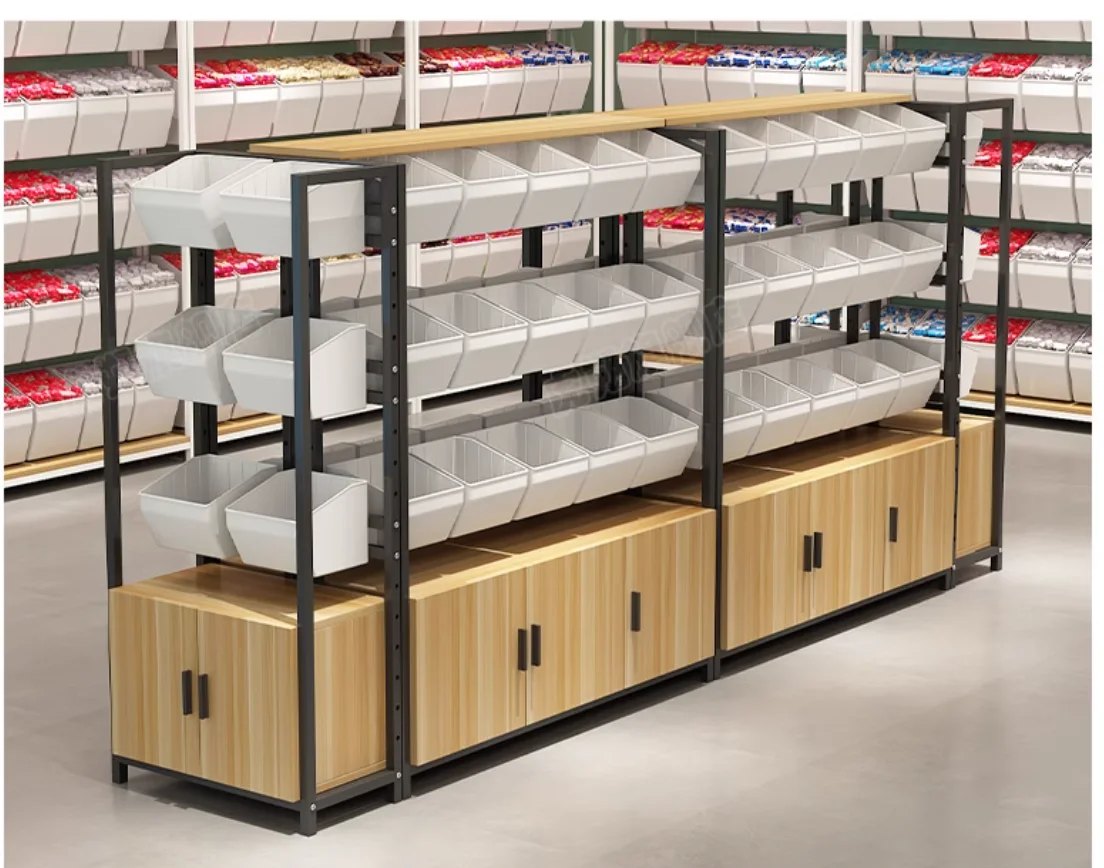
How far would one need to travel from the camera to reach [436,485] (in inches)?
208

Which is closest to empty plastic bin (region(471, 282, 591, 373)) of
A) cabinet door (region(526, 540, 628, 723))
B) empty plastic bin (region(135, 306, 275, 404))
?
cabinet door (region(526, 540, 628, 723))

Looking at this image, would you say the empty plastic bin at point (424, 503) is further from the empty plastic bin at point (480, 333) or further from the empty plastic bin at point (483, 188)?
the empty plastic bin at point (483, 188)

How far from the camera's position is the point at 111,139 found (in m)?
8.64

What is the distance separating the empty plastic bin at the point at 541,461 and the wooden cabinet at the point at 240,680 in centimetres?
71

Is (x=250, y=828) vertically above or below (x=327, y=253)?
below

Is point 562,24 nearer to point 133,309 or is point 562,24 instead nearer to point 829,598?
point 133,309

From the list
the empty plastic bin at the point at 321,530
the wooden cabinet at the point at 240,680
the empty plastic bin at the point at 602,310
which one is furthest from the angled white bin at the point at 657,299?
the wooden cabinet at the point at 240,680

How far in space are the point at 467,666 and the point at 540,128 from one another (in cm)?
162

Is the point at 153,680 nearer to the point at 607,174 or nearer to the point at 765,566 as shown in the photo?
the point at 607,174

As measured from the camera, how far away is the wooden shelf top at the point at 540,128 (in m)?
5.08

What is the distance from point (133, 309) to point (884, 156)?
12.4ft

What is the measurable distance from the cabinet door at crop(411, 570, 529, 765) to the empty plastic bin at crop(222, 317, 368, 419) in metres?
0.62

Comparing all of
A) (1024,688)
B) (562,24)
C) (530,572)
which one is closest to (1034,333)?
(562,24)

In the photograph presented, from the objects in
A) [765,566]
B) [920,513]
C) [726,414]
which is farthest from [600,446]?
[920,513]
